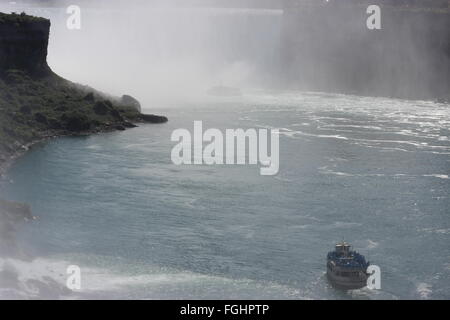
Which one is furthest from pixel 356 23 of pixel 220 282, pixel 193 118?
pixel 220 282

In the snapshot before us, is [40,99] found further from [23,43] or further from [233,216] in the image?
[233,216]

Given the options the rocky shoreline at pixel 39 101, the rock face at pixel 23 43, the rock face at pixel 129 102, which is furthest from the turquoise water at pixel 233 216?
the rock face at pixel 23 43

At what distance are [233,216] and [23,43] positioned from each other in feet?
88.7

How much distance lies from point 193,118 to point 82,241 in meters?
29.3

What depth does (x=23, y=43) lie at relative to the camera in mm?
57875

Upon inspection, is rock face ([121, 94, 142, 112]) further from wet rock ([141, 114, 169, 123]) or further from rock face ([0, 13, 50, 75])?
rock face ([0, 13, 50, 75])

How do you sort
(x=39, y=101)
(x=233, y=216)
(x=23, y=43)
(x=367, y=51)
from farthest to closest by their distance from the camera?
(x=367, y=51) < (x=23, y=43) < (x=39, y=101) < (x=233, y=216)

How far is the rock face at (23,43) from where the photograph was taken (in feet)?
187

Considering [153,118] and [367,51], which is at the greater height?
[367,51]

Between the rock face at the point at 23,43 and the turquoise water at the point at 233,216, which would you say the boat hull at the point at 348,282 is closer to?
the turquoise water at the point at 233,216

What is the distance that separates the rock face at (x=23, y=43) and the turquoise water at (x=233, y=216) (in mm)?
Result: 8677

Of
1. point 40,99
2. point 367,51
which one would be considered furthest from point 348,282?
point 367,51

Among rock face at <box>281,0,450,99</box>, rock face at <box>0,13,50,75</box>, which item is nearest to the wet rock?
rock face at <box>0,13,50,75</box>
